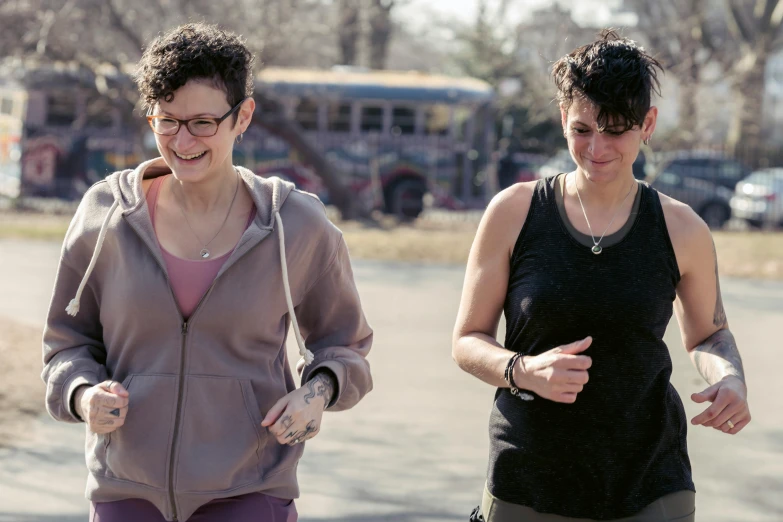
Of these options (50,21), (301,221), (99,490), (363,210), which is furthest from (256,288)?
(363,210)

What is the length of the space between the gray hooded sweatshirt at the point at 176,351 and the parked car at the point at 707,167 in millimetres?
22192

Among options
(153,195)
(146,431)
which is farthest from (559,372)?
(153,195)

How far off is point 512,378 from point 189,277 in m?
0.80

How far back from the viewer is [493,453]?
2.95m

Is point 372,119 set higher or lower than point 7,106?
higher

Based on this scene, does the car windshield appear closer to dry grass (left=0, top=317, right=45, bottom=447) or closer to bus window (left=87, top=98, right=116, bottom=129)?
bus window (left=87, top=98, right=116, bottom=129)

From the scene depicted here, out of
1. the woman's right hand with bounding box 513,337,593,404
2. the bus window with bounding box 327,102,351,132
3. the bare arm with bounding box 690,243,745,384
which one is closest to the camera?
the woman's right hand with bounding box 513,337,593,404

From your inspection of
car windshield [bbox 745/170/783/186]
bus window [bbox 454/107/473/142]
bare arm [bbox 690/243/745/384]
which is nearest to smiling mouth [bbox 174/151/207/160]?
bare arm [bbox 690/243/745/384]

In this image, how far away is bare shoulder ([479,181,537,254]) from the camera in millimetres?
2945

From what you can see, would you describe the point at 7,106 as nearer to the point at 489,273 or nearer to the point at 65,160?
the point at 65,160

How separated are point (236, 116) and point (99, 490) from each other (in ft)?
3.09

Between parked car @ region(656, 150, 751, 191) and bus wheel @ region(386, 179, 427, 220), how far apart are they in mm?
4920

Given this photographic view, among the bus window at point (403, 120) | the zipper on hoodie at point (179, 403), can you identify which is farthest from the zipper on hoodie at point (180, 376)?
the bus window at point (403, 120)

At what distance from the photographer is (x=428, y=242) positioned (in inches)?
725
